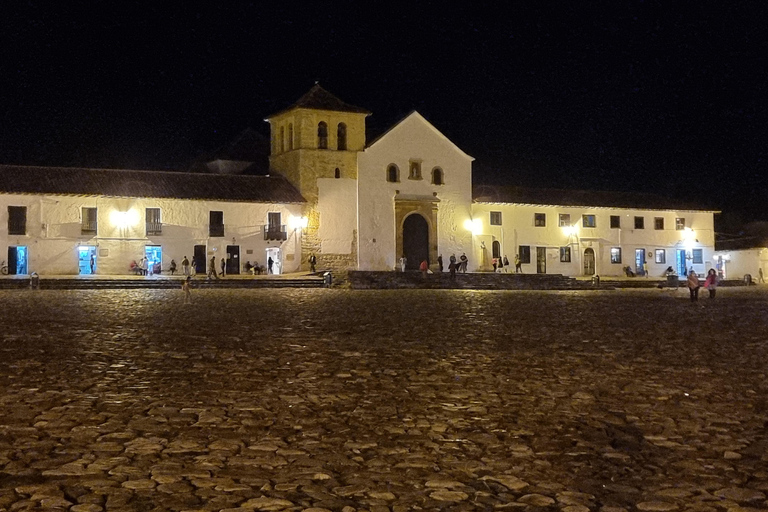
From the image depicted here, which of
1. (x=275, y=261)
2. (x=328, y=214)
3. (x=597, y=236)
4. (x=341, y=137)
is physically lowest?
(x=275, y=261)

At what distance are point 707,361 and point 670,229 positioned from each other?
40.1m

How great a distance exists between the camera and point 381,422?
5.54 meters

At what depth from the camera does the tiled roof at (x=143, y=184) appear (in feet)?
116

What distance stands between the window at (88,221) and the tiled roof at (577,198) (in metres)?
18.1

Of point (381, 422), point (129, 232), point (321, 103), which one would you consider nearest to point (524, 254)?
point (321, 103)

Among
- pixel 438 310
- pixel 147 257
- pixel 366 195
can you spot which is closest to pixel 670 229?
pixel 366 195

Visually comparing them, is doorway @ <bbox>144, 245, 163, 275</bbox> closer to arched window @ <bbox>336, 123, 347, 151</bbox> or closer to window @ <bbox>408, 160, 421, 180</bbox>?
arched window @ <bbox>336, 123, 347, 151</bbox>

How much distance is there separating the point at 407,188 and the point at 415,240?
8.53ft

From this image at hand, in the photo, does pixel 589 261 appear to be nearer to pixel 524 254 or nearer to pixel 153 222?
pixel 524 254

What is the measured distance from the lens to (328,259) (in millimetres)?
39375

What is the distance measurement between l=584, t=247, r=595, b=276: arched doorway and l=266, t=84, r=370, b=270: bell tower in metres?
13.0

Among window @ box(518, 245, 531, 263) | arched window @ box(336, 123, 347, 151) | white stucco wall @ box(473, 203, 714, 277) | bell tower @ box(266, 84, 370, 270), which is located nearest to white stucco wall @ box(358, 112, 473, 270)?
bell tower @ box(266, 84, 370, 270)

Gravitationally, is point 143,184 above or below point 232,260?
above

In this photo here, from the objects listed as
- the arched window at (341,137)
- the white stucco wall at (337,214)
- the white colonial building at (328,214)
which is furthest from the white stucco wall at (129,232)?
the arched window at (341,137)
